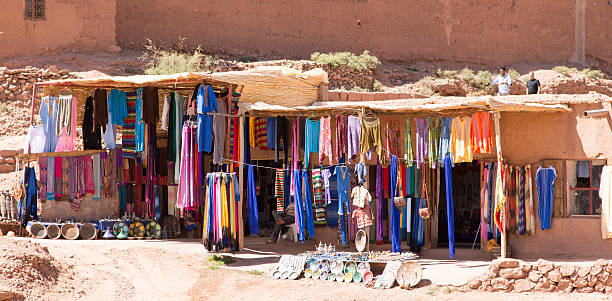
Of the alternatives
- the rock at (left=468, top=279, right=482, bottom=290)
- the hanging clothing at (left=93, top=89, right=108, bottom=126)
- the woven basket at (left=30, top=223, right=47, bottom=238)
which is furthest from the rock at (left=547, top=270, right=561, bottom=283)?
the woven basket at (left=30, top=223, right=47, bottom=238)

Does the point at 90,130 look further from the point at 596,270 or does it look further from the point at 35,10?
the point at 596,270

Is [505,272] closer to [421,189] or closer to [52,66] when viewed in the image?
[421,189]

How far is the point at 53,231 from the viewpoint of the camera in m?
15.8

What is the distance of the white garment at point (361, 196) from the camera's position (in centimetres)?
1380

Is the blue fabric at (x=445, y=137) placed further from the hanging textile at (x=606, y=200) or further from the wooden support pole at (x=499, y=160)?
the hanging textile at (x=606, y=200)

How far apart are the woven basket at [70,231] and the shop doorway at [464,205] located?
6.44m

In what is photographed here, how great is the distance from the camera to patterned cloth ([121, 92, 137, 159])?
15.6 m

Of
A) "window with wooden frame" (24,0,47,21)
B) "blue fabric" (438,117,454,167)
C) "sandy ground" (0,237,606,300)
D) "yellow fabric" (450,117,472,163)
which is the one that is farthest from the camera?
"window with wooden frame" (24,0,47,21)

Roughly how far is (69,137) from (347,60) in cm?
1331

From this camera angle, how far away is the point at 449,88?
92.1 ft

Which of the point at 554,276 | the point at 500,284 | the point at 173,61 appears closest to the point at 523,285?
the point at 500,284

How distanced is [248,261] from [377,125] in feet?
9.78

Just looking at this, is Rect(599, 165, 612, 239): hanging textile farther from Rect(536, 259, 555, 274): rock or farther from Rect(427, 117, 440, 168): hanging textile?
Rect(427, 117, 440, 168): hanging textile

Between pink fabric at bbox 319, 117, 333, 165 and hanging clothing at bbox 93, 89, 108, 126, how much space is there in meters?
3.94
